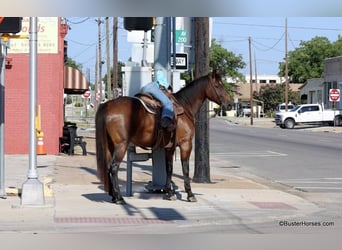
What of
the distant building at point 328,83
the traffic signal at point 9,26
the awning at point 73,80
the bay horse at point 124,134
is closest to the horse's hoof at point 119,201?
the bay horse at point 124,134

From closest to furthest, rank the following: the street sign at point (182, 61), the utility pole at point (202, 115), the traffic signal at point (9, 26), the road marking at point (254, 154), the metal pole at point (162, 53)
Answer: the traffic signal at point (9, 26) < the metal pole at point (162, 53) < the utility pole at point (202, 115) < the street sign at point (182, 61) < the road marking at point (254, 154)

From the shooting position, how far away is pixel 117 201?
1209cm

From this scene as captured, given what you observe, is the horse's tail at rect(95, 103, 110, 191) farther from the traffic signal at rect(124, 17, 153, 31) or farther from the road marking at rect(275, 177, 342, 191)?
the road marking at rect(275, 177, 342, 191)

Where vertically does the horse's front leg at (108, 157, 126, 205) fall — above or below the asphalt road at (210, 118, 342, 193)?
above

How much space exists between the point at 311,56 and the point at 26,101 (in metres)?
105

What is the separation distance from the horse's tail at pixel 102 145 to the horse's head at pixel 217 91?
7.26 feet

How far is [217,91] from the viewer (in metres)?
13.0

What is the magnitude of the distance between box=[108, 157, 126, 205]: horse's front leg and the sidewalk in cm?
15

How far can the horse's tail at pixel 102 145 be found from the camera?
11.9 metres

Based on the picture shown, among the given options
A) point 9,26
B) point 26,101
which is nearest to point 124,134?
point 9,26

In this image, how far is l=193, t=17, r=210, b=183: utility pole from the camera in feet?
53.5

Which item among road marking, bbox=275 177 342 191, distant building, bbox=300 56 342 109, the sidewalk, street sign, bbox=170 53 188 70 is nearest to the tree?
distant building, bbox=300 56 342 109

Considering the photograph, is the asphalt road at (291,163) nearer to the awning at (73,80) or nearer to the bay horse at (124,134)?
the bay horse at (124,134)

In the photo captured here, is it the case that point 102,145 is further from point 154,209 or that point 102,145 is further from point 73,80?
point 73,80
